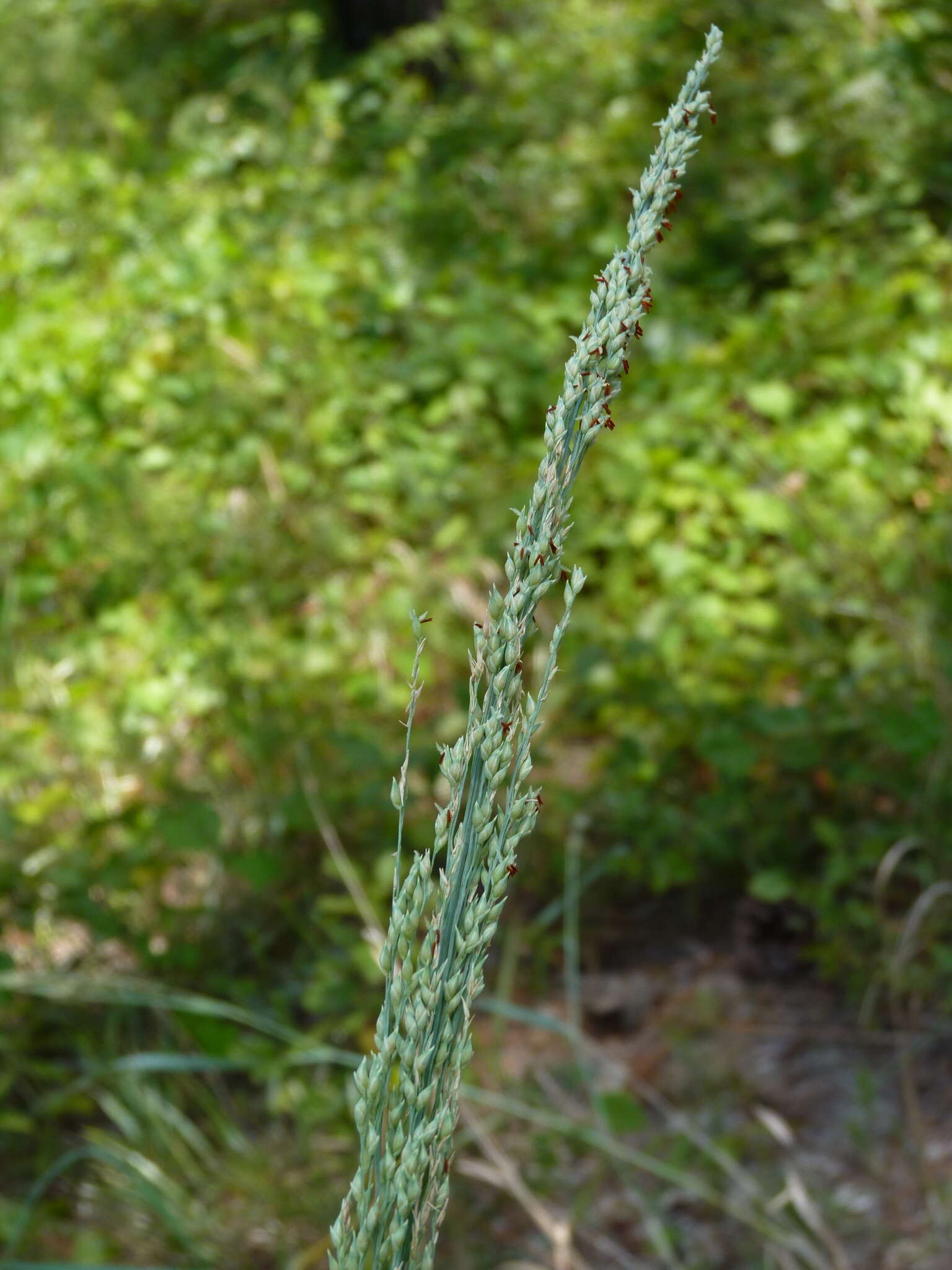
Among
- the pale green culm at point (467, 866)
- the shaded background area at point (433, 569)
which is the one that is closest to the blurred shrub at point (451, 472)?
the shaded background area at point (433, 569)

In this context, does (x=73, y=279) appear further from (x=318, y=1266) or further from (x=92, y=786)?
(x=318, y=1266)

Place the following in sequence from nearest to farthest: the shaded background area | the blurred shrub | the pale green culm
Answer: the pale green culm
the shaded background area
the blurred shrub

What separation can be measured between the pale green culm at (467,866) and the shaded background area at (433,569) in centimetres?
102

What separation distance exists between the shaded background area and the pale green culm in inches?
40.1

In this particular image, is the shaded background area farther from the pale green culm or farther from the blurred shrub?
the pale green culm

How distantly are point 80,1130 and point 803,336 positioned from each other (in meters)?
3.05

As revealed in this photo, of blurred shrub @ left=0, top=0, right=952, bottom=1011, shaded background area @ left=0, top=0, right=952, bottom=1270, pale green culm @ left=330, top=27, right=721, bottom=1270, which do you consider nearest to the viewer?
pale green culm @ left=330, top=27, right=721, bottom=1270

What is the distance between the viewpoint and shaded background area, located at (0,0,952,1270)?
249 centimetres

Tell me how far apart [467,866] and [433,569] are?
3162mm

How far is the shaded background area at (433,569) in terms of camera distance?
2.49 meters

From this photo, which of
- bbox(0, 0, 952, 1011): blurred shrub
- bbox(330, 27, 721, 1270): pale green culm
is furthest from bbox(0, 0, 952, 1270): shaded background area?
bbox(330, 27, 721, 1270): pale green culm

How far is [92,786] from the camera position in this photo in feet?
10.4

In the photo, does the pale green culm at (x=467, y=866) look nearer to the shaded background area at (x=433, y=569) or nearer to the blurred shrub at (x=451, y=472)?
the shaded background area at (x=433, y=569)

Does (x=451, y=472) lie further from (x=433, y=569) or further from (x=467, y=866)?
(x=467, y=866)
